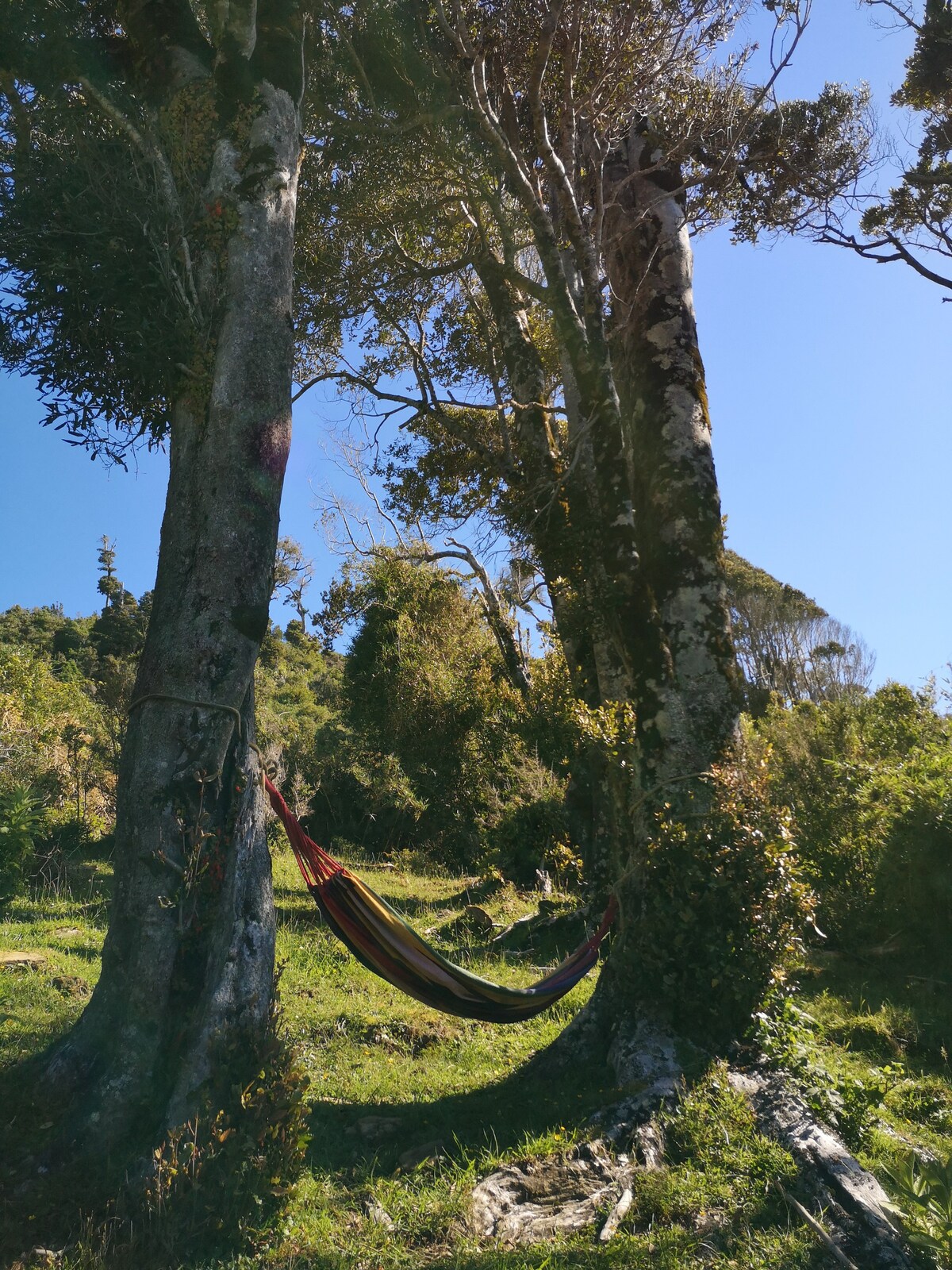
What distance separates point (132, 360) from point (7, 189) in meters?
1.28

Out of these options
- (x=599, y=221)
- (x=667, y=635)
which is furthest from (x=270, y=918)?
(x=599, y=221)

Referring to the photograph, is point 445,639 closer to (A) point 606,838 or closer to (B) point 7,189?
(A) point 606,838

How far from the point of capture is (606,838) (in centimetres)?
649

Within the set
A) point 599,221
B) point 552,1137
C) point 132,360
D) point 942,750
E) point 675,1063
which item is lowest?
point 552,1137

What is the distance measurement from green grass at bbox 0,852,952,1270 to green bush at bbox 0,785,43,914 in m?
1.21

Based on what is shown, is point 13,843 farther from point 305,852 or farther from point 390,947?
point 390,947

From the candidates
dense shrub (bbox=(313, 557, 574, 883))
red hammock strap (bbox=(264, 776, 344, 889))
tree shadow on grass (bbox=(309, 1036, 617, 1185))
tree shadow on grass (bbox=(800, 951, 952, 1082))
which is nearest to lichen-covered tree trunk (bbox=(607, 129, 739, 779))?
tree shadow on grass (bbox=(309, 1036, 617, 1185))

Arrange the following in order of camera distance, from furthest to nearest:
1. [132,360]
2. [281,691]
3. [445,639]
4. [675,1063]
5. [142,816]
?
[281,691], [445,639], [132,360], [675,1063], [142,816]

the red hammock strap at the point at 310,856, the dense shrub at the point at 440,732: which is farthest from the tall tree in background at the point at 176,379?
the dense shrub at the point at 440,732

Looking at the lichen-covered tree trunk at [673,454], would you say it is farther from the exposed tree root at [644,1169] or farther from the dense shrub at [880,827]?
the exposed tree root at [644,1169]

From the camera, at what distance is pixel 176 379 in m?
4.53

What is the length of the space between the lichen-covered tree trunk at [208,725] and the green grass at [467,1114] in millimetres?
510

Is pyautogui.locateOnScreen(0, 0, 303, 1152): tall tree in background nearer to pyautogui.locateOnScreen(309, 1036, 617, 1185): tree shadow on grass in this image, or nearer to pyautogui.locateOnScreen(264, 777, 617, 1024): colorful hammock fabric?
pyautogui.locateOnScreen(264, 777, 617, 1024): colorful hammock fabric

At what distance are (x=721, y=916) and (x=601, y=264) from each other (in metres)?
5.37
